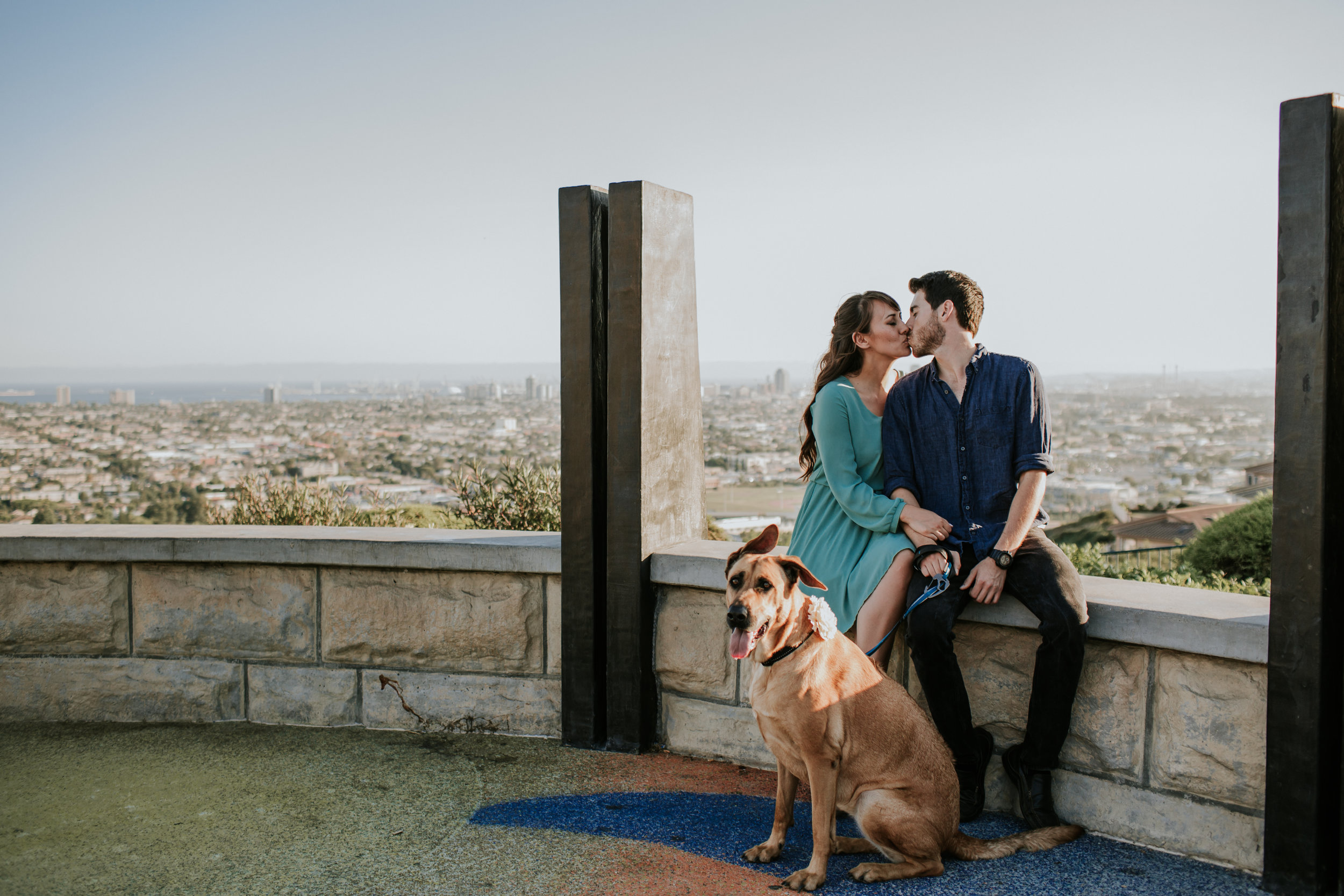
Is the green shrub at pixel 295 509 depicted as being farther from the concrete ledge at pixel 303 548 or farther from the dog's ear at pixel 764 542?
the dog's ear at pixel 764 542

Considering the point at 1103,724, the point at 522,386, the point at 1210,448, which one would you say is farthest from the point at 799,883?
the point at 1210,448

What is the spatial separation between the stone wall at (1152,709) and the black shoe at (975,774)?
14cm

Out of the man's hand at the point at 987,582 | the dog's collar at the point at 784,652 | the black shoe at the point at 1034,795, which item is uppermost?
the man's hand at the point at 987,582

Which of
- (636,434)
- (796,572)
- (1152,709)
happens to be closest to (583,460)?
(636,434)

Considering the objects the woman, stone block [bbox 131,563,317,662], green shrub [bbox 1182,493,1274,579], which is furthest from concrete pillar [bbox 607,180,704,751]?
green shrub [bbox 1182,493,1274,579]

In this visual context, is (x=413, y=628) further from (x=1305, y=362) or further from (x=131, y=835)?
(x=1305, y=362)

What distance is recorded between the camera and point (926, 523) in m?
3.77

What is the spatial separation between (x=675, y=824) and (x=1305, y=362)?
9.15ft

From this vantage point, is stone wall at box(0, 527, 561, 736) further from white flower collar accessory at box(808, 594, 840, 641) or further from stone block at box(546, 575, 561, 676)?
white flower collar accessory at box(808, 594, 840, 641)

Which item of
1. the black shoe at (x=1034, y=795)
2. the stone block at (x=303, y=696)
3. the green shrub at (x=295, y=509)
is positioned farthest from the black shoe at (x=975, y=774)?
the green shrub at (x=295, y=509)

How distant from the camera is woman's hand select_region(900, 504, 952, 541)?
3.75 meters

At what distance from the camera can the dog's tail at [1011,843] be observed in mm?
3285

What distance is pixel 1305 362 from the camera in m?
3.01

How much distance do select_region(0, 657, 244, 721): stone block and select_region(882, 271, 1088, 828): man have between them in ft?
12.0
